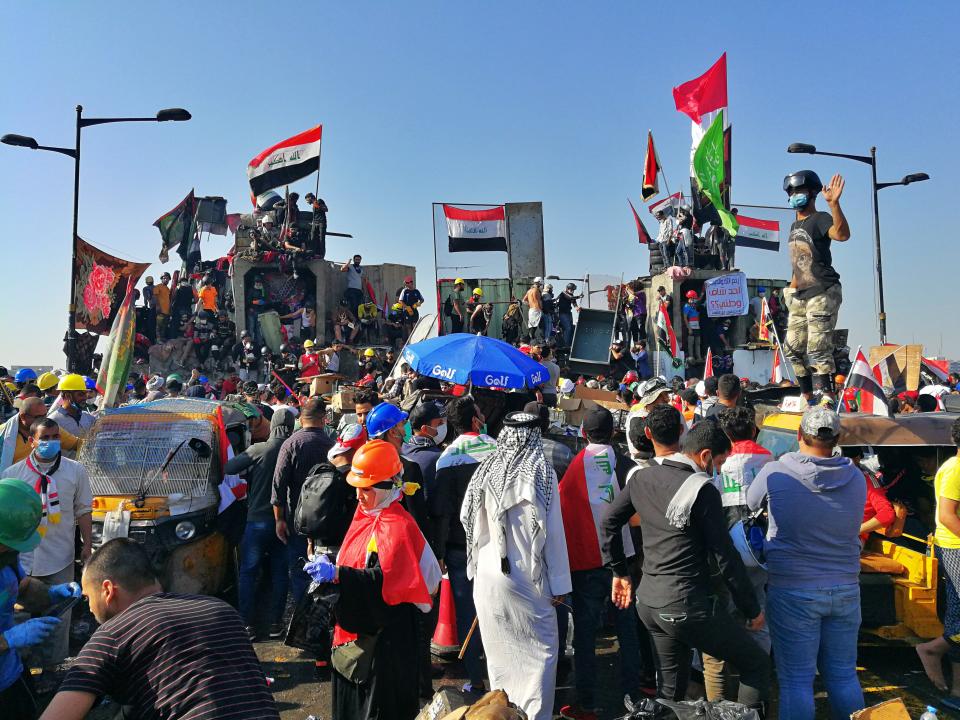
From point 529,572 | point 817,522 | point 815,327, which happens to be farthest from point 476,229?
point 817,522

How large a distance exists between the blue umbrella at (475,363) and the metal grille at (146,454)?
2.43 metres

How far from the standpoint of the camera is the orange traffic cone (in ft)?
20.1

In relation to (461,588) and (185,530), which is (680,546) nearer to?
(461,588)

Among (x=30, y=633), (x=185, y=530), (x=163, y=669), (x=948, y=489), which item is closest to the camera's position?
(x=163, y=669)

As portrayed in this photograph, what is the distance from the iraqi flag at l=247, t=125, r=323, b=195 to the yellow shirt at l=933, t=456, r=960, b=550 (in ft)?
79.1

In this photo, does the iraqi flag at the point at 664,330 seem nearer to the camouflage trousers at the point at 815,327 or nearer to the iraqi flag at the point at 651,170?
the iraqi flag at the point at 651,170

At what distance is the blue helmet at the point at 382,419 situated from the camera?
5277 millimetres

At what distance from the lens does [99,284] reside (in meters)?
15.1

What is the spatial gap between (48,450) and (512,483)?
3.54 m

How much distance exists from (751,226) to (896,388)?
66.3 feet

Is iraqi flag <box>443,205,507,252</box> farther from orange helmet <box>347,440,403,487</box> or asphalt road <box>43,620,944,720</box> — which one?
orange helmet <box>347,440,403,487</box>

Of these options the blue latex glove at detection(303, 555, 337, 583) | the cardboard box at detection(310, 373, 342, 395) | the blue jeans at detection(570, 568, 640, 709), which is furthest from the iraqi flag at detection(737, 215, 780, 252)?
the blue latex glove at detection(303, 555, 337, 583)

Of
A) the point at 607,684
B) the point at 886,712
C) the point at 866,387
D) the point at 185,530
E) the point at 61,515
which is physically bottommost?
the point at 607,684

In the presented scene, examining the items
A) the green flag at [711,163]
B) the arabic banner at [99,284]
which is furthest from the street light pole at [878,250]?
the arabic banner at [99,284]
